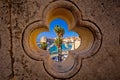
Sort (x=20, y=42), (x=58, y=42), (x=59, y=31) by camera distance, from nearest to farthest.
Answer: (x=20, y=42)
(x=58, y=42)
(x=59, y=31)

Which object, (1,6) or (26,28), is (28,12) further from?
(1,6)

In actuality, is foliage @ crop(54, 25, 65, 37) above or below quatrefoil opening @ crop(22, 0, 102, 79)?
above

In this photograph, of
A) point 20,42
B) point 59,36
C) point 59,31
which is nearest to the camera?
point 20,42

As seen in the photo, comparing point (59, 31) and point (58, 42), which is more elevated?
point (59, 31)

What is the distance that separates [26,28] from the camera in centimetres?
158

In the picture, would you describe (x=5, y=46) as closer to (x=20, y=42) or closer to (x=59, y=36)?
(x=20, y=42)

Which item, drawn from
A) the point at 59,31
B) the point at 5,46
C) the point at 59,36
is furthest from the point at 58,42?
the point at 5,46

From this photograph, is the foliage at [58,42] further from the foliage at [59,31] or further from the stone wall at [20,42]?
the stone wall at [20,42]

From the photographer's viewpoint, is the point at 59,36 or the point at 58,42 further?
the point at 59,36

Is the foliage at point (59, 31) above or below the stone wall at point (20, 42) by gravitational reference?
above

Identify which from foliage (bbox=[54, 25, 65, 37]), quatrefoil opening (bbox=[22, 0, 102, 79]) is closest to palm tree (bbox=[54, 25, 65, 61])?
foliage (bbox=[54, 25, 65, 37])

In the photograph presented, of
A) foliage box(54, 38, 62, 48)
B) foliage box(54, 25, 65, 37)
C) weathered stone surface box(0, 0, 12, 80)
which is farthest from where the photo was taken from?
foliage box(54, 25, 65, 37)

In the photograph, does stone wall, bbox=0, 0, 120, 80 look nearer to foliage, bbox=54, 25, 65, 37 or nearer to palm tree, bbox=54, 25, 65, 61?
palm tree, bbox=54, 25, 65, 61

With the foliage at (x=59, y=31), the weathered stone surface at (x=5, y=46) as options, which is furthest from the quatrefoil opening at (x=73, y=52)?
the foliage at (x=59, y=31)
